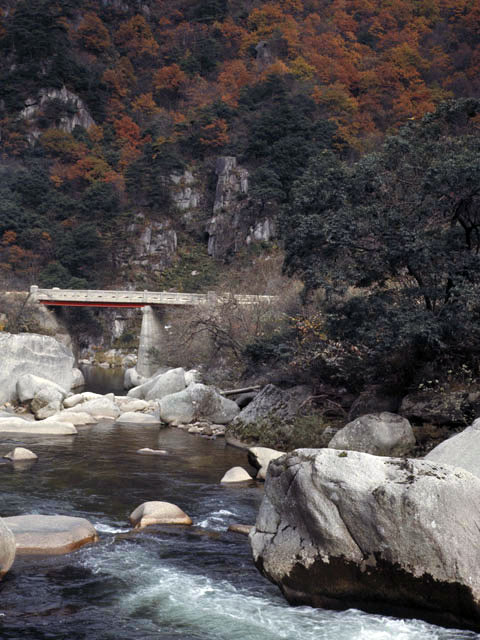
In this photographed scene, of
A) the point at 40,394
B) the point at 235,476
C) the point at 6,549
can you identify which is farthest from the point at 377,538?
the point at 40,394

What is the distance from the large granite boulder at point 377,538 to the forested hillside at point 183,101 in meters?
49.5

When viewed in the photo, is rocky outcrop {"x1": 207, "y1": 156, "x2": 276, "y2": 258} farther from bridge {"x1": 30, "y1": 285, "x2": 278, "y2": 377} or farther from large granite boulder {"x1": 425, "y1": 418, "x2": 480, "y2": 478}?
large granite boulder {"x1": 425, "y1": 418, "x2": 480, "y2": 478}

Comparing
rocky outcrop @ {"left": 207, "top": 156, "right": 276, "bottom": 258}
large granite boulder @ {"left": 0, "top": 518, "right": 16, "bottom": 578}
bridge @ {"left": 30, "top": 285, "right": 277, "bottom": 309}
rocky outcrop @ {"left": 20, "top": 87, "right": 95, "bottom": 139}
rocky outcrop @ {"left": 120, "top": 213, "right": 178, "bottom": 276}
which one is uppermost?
rocky outcrop @ {"left": 20, "top": 87, "right": 95, "bottom": 139}

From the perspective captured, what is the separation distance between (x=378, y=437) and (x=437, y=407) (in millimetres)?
1813

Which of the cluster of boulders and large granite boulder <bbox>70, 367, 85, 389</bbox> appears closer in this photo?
the cluster of boulders

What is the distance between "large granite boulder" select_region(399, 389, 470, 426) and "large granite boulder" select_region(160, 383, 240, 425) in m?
7.79

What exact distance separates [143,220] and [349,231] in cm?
5415

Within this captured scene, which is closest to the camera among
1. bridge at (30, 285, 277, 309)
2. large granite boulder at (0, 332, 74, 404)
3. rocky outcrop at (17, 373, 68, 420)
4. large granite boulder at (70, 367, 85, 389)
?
rocky outcrop at (17, 373, 68, 420)

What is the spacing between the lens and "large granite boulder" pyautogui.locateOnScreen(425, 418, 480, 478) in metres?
8.77

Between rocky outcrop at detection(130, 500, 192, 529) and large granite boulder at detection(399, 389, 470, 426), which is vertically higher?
large granite boulder at detection(399, 389, 470, 426)

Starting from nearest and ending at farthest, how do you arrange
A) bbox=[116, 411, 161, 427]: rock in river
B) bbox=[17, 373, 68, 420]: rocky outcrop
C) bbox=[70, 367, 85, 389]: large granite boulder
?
bbox=[116, 411, 161, 427]: rock in river, bbox=[17, 373, 68, 420]: rocky outcrop, bbox=[70, 367, 85, 389]: large granite boulder

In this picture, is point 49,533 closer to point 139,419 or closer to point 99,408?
point 139,419

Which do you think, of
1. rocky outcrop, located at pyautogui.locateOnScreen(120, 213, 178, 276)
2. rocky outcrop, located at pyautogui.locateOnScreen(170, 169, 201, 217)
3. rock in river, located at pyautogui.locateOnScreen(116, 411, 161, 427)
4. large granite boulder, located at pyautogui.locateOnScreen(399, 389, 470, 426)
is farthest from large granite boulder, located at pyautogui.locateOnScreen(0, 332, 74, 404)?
rocky outcrop, located at pyautogui.locateOnScreen(170, 169, 201, 217)

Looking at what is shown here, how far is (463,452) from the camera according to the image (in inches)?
355
